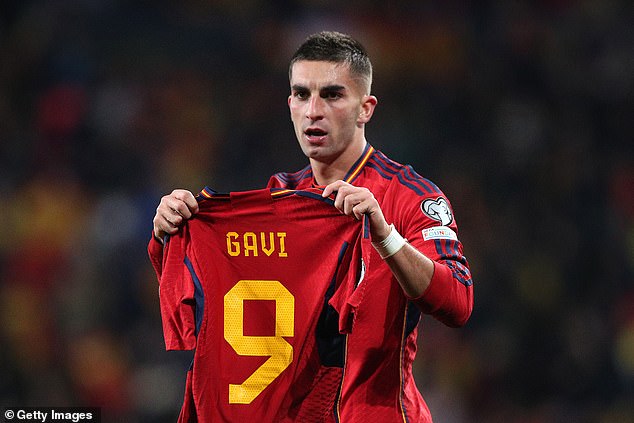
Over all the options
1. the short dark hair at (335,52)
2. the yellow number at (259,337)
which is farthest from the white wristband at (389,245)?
the short dark hair at (335,52)

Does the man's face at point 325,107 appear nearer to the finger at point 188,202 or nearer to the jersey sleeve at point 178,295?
the finger at point 188,202

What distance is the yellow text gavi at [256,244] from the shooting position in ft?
8.70

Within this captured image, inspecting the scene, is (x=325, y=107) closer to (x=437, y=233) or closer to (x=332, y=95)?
(x=332, y=95)

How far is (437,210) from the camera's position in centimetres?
268

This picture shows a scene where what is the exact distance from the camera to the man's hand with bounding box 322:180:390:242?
2.37 metres

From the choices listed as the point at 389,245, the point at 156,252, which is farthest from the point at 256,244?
the point at 389,245

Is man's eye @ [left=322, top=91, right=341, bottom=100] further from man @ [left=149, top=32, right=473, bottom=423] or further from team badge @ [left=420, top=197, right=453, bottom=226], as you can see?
team badge @ [left=420, top=197, right=453, bottom=226]

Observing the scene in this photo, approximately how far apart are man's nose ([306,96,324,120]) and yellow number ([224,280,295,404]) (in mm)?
581

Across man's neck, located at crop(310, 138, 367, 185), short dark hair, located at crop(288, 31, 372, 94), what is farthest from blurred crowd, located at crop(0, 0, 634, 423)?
short dark hair, located at crop(288, 31, 372, 94)

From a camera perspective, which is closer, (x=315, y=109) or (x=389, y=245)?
(x=389, y=245)

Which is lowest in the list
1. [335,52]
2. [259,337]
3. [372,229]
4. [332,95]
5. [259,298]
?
[259,337]

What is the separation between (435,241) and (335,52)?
0.75m

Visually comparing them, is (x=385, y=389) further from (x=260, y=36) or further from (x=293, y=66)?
(x=260, y=36)

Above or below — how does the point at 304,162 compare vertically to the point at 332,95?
below
